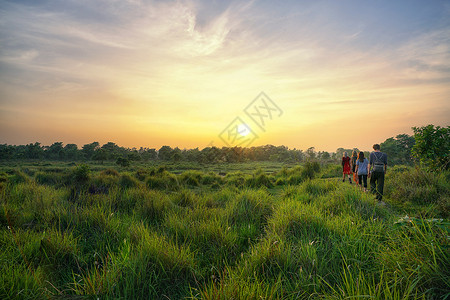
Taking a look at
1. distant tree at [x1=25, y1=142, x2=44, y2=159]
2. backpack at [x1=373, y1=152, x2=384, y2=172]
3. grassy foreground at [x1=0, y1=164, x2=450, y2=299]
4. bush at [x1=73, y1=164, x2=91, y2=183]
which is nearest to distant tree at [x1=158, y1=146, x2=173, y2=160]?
distant tree at [x1=25, y1=142, x2=44, y2=159]

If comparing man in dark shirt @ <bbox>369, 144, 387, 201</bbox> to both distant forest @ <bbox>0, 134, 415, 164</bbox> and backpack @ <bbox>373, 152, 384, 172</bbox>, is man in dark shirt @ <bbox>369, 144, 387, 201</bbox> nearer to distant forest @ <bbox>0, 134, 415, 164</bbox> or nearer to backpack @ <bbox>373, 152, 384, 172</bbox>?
backpack @ <bbox>373, 152, 384, 172</bbox>

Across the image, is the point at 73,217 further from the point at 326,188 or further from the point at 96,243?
the point at 326,188

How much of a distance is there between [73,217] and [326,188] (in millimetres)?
8610

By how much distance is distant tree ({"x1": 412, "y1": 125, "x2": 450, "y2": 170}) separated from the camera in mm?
11812

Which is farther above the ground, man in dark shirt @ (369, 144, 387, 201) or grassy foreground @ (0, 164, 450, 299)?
man in dark shirt @ (369, 144, 387, 201)

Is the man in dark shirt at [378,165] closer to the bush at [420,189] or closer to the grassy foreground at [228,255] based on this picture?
the bush at [420,189]

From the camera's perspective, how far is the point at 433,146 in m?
11.9

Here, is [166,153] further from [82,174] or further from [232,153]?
[82,174]

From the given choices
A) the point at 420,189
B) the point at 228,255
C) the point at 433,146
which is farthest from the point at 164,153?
the point at 228,255

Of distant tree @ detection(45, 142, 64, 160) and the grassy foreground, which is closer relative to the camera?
the grassy foreground

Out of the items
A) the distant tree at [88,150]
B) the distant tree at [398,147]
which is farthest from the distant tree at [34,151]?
the distant tree at [398,147]

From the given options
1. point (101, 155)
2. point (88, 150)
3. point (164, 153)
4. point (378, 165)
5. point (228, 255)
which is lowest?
point (228, 255)

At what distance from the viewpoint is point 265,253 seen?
3.50 meters

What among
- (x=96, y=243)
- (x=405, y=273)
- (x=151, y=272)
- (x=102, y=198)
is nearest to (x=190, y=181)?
(x=102, y=198)
